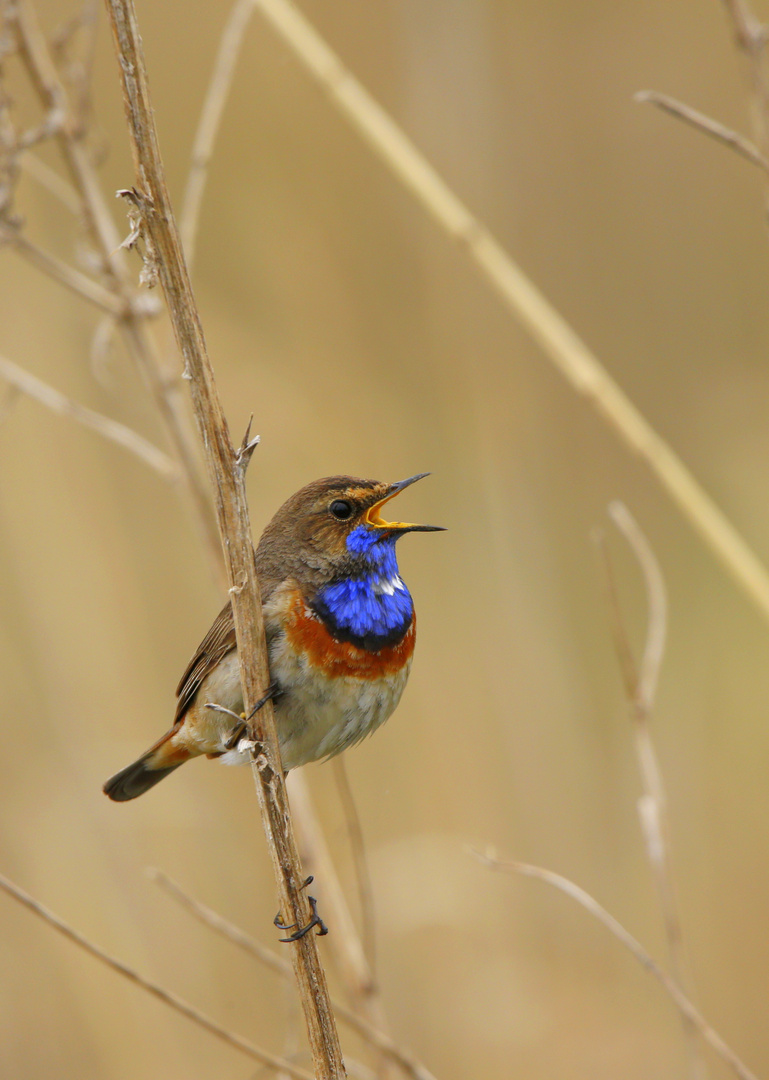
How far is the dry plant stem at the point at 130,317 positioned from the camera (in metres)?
2.55

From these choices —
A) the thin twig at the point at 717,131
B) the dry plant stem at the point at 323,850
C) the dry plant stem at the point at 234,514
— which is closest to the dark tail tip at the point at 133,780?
the dry plant stem at the point at 323,850

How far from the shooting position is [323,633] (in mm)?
2309

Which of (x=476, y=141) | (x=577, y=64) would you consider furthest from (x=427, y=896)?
(x=577, y=64)

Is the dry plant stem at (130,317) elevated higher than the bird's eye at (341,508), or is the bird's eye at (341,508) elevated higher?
the dry plant stem at (130,317)

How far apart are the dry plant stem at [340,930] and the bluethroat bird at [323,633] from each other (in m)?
0.21

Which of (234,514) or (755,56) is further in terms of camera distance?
(755,56)

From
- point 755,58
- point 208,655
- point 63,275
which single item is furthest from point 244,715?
point 755,58

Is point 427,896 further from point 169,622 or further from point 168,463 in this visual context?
point 168,463

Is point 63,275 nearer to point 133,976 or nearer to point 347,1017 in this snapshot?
point 133,976

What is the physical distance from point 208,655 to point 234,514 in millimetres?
822

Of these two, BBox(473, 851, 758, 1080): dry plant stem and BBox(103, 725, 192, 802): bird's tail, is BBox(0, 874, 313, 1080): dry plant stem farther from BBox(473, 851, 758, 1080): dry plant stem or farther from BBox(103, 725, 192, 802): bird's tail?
BBox(103, 725, 192, 802): bird's tail

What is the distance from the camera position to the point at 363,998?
2.45 metres

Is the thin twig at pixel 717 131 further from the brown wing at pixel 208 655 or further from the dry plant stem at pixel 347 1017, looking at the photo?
the dry plant stem at pixel 347 1017

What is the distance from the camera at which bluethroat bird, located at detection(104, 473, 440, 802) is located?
2279mm
